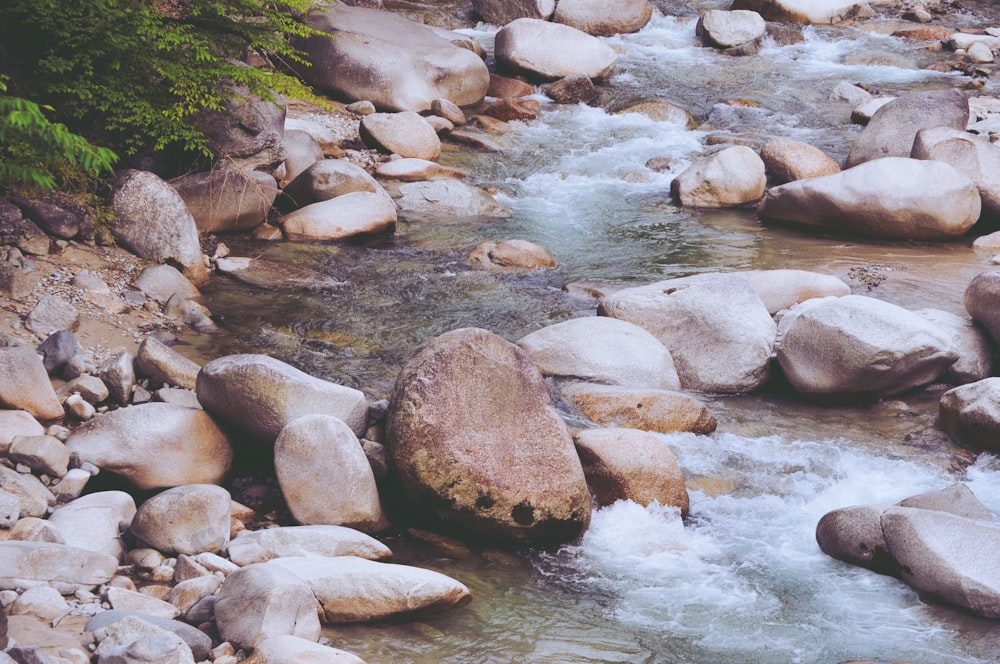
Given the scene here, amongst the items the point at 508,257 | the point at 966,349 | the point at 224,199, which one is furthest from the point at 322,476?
the point at 966,349

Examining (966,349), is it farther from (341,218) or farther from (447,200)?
(341,218)

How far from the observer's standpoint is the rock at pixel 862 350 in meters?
7.05

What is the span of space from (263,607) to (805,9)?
19012 millimetres

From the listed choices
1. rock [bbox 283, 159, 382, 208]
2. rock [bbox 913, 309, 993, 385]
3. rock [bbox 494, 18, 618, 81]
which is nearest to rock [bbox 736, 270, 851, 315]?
rock [bbox 913, 309, 993, 385]

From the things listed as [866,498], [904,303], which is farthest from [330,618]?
[904,303]

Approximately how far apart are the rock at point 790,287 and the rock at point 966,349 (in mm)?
847

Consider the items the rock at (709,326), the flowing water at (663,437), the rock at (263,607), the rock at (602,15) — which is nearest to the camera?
the rock at (263,607)

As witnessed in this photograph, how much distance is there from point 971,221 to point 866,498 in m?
5.73

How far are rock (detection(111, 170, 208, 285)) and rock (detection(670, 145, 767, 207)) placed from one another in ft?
20.3

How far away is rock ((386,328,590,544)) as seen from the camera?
5.27 m

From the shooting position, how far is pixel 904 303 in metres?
8.68

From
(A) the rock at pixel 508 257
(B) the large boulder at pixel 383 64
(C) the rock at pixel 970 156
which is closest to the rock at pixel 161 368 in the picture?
(A) the rock at pixel 508 257

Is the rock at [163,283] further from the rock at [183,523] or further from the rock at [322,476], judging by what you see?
the rock at [183,523]

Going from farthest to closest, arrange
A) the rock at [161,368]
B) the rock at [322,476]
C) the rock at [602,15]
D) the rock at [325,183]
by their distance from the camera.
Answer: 1. the rock at [602,15]
2. the rock at [325,183]
3. the rock at [161,368]
4. the rock at [322,476]
